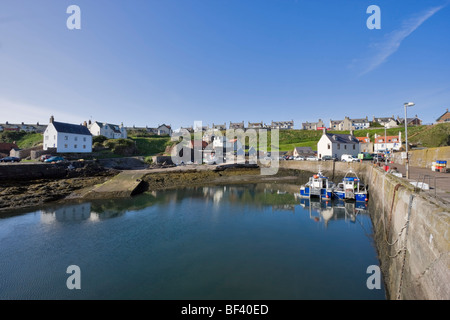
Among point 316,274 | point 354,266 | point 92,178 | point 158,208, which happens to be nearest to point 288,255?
point 316,274

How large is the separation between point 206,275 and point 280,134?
8903cm

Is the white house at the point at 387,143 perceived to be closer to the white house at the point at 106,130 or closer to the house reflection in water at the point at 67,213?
the house reflection in water at the point at 67,213

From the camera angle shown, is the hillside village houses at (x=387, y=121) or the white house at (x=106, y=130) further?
the hillside village houses at (x=387, y=121)

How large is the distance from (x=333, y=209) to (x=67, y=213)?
93.4ft

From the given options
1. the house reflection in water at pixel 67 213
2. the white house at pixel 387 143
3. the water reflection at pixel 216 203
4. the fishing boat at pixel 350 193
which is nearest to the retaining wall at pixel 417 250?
the water reflection at pixel 216 203

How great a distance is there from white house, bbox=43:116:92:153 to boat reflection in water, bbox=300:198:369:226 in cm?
4955

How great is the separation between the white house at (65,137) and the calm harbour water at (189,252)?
28634mm

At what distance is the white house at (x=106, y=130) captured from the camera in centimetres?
6838

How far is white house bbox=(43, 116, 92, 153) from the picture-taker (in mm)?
44688

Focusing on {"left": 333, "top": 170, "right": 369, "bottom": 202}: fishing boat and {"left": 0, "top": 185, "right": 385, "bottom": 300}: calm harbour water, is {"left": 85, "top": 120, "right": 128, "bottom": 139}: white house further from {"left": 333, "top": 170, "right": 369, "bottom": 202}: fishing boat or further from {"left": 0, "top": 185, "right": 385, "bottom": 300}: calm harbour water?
{"left": 333, "top": 170, "right": 369, "bottom": 202}: fishing boat

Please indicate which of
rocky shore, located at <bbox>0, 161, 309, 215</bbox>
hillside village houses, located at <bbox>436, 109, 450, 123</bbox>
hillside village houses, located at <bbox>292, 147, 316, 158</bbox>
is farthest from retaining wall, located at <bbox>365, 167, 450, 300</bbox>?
hillside village houses, located at <bbox>436, 109, 450, 123</bbox>

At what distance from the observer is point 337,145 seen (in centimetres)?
5050

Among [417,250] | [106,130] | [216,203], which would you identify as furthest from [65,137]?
[417,250]

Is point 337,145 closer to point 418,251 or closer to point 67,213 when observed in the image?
point 418,251
